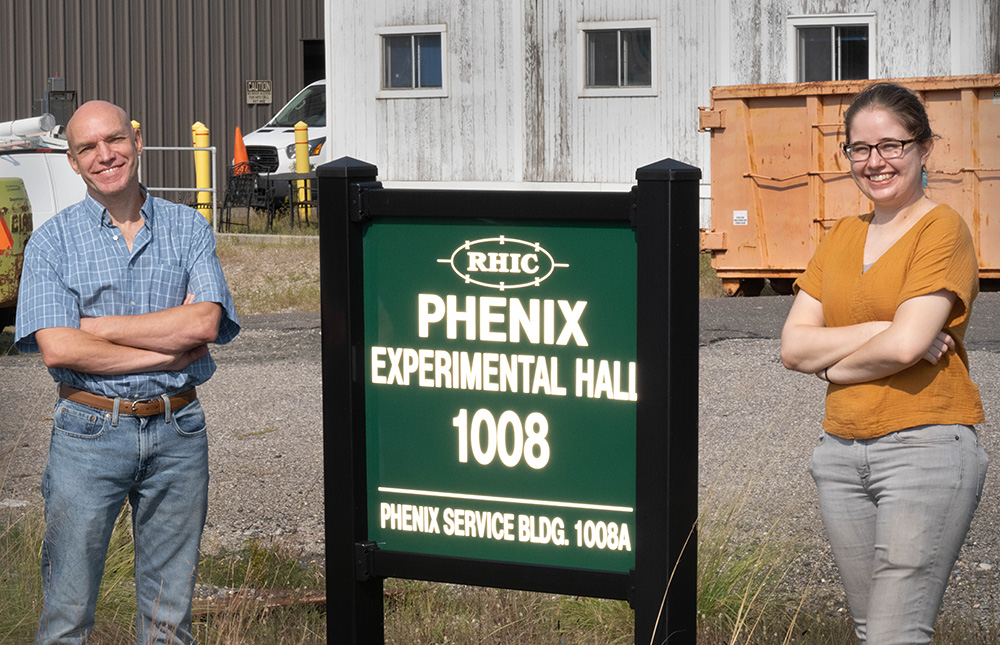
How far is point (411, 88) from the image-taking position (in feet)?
62.6

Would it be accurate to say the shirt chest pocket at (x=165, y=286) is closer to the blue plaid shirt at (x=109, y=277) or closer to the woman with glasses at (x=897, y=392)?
the blue plaid shirt at (x=109, y=277)

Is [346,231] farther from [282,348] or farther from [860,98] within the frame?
[282,348]

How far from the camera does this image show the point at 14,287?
1006 centimetres

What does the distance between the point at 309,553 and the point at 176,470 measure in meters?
2.06

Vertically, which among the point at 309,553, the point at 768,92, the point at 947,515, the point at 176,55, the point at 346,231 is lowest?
the point at 309,553

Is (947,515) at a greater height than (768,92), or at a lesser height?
lesser

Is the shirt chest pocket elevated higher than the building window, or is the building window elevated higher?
the building window

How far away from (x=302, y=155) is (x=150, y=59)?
→ 5.91m

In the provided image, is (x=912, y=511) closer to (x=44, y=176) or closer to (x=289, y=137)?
(x=44, y=176)

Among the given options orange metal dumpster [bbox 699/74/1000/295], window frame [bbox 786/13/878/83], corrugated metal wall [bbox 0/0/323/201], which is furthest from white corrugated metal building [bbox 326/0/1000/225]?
corrugated metal wall [bbox 0/0/323/201]

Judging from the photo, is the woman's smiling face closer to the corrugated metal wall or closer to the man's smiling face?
the man's smiling face

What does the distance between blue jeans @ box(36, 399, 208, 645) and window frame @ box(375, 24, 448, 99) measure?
1548 cm

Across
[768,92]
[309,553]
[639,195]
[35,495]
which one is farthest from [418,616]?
[768,92]

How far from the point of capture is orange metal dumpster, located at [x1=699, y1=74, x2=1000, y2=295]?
40.6 ft
